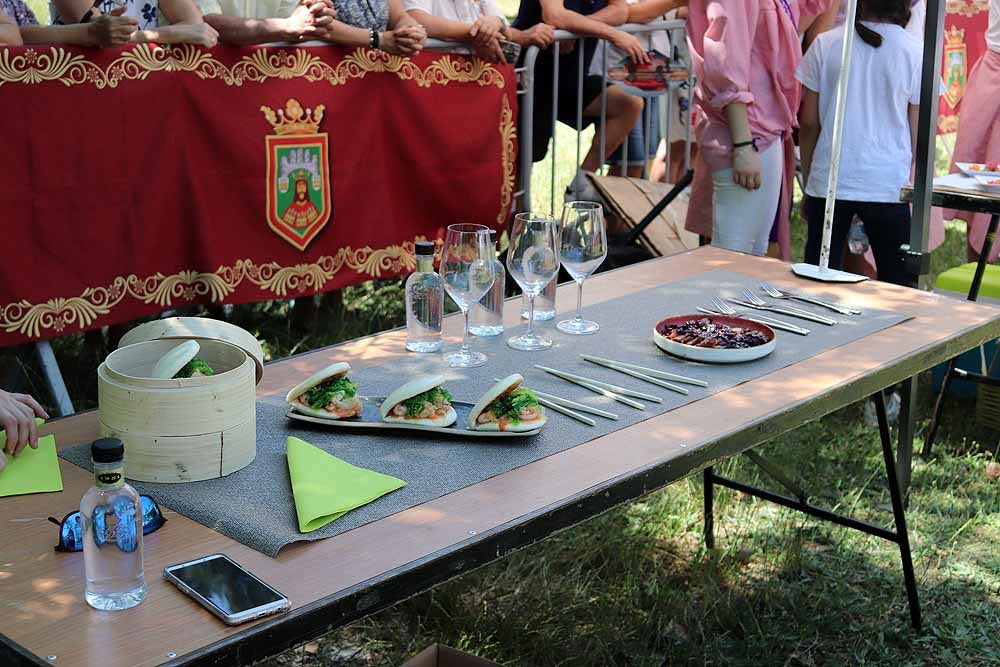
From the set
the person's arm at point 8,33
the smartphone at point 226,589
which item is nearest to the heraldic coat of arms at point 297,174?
the person's arm at point 8,33

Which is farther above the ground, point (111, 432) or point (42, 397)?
point (111, 432)

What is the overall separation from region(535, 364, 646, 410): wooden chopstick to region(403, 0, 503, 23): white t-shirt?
335cm

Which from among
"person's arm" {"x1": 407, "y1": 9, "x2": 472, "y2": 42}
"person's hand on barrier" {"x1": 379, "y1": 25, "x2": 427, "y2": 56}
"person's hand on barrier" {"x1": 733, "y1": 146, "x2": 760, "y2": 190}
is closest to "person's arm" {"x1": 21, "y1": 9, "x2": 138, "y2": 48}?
"person's hand on barrier" {"x1": 379, "y1": 25, "x2": 427, "y2": 56}

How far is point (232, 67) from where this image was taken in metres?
4.36

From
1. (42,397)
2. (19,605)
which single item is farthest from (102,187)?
(19,605)

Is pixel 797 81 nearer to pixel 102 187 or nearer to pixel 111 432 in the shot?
pixel 102 187

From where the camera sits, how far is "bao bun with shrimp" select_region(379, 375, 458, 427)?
1970mm

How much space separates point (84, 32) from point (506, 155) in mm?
2231

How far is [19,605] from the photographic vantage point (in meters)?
1.42

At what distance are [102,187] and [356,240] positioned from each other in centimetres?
123

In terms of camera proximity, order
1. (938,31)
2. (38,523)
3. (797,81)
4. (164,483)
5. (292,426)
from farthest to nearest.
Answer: (797,81) < (938,31) < (292,426) < (164,483) < (38,523)

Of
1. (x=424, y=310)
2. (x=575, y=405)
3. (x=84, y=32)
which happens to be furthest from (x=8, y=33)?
(x=575, y=405)

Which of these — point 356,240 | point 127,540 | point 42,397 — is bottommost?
point 42,397

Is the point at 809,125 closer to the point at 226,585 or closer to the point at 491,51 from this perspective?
the point at 491,51
